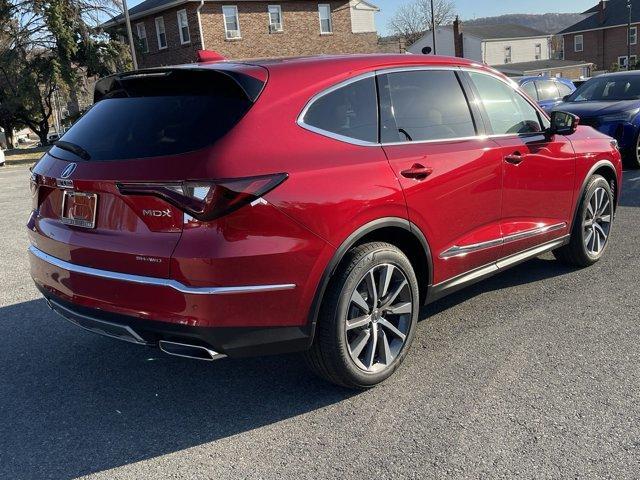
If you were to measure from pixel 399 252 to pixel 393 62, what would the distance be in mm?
1178

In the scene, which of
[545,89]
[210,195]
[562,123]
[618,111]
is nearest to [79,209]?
[210,195]

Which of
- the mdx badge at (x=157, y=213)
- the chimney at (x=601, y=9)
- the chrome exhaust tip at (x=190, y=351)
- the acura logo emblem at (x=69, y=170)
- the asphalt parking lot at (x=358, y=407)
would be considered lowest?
the asphalt parking lot at (x=358, y=407)

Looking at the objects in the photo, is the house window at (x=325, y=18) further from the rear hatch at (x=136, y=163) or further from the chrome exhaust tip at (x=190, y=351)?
the chrome exhaust tip at (x=190, y=351)

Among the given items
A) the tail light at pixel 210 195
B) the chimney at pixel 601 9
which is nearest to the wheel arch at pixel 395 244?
the tail light at pixel 210 195

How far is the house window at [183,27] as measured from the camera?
33.2 metres

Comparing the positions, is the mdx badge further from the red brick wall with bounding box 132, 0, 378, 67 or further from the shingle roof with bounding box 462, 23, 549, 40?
the shingle roof with bounding box 462, 23, 549, 40

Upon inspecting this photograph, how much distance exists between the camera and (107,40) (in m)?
31.4

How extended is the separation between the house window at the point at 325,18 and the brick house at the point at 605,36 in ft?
129

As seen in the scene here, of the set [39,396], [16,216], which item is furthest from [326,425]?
[16,216]

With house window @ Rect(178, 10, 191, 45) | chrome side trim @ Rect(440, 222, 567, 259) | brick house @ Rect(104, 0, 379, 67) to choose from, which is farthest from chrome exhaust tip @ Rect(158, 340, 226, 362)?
house window @ Rect(178, 10, 191, 45)

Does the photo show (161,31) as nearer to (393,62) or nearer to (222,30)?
(222,30)

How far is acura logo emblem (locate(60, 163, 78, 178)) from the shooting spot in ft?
10.3

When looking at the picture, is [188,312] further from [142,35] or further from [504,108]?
[142,35]

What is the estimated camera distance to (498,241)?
419 cm
